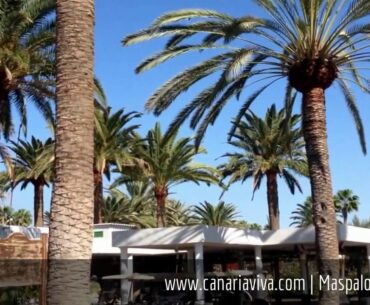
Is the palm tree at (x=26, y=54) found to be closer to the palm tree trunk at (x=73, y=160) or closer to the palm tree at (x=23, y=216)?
the palm tree trunk at (x=73, y=160)

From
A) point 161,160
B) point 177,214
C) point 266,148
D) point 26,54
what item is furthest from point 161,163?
point 177,214

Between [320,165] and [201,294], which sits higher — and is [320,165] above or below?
above

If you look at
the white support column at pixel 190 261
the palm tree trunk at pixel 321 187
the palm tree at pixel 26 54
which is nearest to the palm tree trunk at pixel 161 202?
the white support column at pixel 190 261

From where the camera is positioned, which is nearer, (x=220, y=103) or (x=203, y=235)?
(x=220, y=103)

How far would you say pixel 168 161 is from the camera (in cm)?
3241

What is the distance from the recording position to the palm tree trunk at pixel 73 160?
274 inches

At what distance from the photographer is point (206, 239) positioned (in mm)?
23594

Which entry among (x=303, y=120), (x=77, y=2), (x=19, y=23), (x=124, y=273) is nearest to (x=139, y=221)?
(x=124, y=273)

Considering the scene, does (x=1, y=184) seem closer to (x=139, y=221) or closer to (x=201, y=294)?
(x=139, y=221)

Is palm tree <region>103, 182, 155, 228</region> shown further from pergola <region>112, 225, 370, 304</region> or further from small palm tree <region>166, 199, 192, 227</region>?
pergola <region>112, 225, 370, 304</region>

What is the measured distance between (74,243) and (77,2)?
→ 11.1 ft

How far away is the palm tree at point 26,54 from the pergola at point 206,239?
635 cm

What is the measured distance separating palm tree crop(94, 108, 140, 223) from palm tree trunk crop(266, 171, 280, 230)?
8.38 m

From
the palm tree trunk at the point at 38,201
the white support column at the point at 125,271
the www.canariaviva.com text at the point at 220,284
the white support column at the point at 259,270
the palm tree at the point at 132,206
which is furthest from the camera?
the palm tree at the point at 132,206
